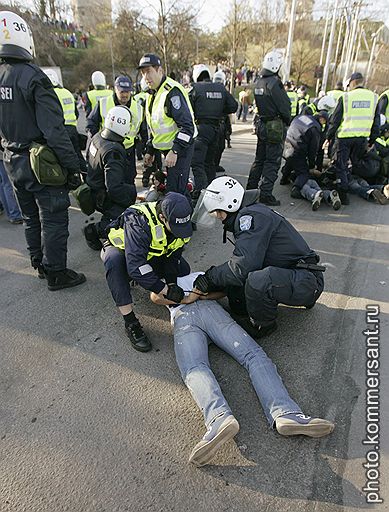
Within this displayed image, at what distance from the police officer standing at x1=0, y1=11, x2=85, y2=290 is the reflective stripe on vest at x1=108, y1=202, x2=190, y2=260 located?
2.39 ft

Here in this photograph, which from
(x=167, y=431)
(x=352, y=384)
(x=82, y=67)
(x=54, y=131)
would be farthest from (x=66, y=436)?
(x=82, y=67)

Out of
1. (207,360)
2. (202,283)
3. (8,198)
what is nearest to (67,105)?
(8,198)

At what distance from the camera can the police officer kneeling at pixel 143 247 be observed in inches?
101

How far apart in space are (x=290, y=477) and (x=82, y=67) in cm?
3162

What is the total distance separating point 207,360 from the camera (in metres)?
2.38

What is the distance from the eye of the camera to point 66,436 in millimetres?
2062

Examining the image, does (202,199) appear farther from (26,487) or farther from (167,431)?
(26,487)

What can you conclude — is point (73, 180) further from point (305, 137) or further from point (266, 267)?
point (305, 137)

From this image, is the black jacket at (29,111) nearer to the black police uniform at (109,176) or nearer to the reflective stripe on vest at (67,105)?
the black police uniform at (109,176)

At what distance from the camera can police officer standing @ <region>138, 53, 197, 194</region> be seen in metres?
3.94

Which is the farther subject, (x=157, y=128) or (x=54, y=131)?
(x=157, y=128)

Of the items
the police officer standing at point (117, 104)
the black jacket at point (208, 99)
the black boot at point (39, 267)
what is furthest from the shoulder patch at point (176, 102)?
the black boot at point (39, 267)

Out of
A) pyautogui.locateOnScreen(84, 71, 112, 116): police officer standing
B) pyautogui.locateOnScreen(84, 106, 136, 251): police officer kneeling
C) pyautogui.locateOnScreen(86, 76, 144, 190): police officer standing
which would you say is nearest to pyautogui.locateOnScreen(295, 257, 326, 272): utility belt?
pyautogui.locateOnScreen(84, 106, 136, 251): police officer kneeling

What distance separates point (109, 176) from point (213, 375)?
2.27m
